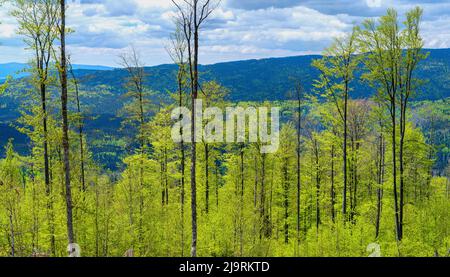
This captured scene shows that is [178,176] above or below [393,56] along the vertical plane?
A: below

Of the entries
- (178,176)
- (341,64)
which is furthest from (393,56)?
(178,176)

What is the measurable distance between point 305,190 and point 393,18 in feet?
70.9

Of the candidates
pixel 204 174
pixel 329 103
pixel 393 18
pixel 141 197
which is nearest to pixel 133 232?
pixel 141 197

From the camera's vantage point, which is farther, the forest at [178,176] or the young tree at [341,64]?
the young tree at [341,64]

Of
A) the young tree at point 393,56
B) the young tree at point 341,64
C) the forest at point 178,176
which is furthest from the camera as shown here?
the young tree at point 341,64

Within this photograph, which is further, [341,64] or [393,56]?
[341,64]

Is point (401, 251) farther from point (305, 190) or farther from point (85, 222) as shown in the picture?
point (305, 190)

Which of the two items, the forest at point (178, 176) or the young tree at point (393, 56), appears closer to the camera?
the forest at point (178, 176)

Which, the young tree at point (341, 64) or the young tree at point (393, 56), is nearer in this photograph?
the young tree at point (393, 56)

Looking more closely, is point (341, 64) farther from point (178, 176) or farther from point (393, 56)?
point (178, 176)

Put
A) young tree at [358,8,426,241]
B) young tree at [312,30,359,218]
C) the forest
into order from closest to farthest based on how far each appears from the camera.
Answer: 1. the forest
2. young tree at [358,8,426,241]
3. young tree at [312,30,359,218]

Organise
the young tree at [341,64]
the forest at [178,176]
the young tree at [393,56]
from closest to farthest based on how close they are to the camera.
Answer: the forest at [178,176]
the young tree at [393,56]
the young tree at [341,64]

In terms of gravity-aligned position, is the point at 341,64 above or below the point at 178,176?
above

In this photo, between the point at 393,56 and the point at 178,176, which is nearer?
the point at 393,56
